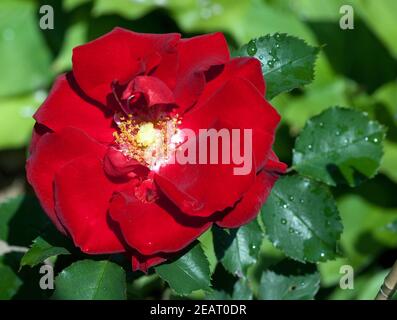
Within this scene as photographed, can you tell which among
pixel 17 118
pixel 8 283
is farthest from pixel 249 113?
pixel 17 118

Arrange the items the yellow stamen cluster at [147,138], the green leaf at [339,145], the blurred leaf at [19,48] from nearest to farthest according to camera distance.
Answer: the yellow stamen cluster at [147,138] → the green leaf at [339,145] → the blurred leaf at [19,48]

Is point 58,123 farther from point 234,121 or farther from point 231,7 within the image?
point 231,7

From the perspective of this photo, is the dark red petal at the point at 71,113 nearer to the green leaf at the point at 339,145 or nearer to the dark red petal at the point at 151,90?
the dark red petal at the point at 151,90

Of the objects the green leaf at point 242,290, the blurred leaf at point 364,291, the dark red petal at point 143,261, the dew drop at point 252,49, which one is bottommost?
the blurred leaf at point 364,291

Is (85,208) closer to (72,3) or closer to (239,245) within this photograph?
(239,245)

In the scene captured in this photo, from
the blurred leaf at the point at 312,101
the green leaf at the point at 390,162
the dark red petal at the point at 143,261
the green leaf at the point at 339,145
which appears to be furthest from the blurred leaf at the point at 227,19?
the dark red petal at the point at 143,261

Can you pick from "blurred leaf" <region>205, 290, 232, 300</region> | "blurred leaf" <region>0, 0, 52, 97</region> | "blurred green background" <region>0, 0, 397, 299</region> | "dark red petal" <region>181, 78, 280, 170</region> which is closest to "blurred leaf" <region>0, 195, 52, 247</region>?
"blurred leaf" <region>205, 290, 232, 300</region>

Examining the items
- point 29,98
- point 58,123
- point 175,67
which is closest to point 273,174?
point 175,67

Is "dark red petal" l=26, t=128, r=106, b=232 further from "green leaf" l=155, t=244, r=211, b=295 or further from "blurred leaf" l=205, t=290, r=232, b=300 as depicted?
"blurred leaf" l=205, t=290, r=232, b=300
